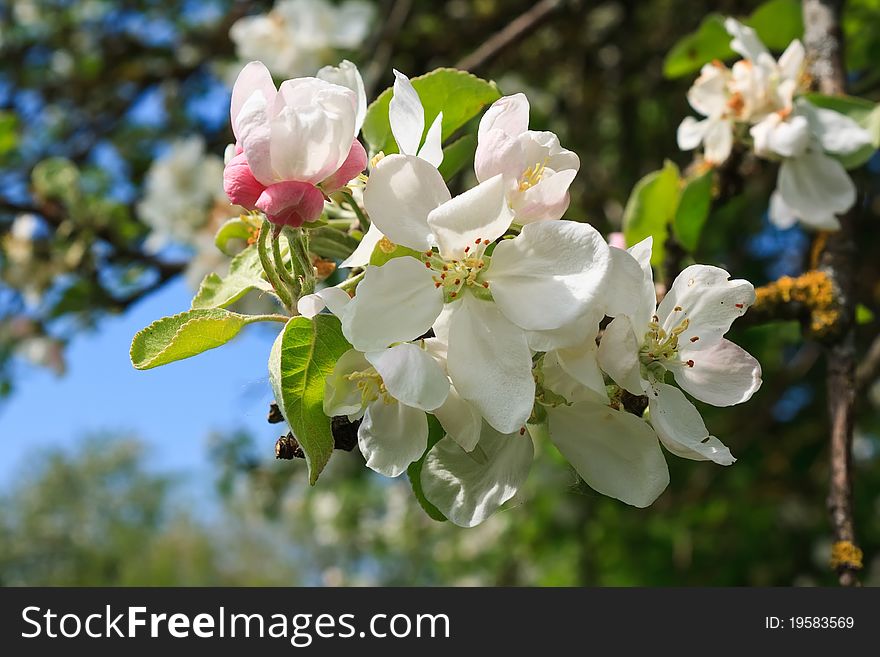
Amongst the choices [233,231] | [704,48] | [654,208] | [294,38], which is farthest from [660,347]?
[294,38]

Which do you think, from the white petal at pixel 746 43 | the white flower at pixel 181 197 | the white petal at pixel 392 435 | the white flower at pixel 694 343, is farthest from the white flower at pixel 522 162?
the white flower at pixel 181 197

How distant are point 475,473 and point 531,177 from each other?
0.93 ft

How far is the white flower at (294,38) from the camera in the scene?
2393mm

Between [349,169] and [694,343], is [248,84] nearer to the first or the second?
[349,169]

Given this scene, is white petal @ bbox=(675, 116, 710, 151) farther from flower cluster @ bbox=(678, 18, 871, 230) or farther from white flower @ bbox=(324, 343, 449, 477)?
white flower @ bbox=(324, 343, 449, 477)

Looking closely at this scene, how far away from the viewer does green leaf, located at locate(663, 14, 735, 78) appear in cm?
173

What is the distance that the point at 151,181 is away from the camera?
2.54m

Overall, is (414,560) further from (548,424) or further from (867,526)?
(548,424)

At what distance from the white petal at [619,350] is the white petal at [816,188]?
2.55ft

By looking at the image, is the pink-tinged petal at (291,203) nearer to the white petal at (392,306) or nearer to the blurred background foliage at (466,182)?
the white petal at (392,306)

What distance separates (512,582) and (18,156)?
10.6ft

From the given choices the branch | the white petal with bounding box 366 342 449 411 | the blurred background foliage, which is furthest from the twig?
the white petal with bounding box 366 342 449 411

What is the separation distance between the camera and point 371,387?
0.75 meters

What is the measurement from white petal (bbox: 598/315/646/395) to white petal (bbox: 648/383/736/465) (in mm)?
65
